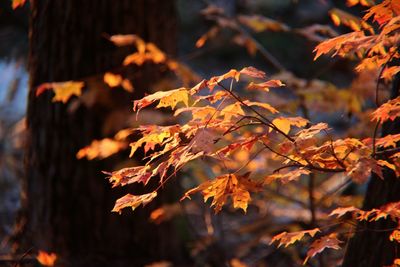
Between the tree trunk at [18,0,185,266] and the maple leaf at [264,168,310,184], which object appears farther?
the tree trunk at [18,0,185,266]

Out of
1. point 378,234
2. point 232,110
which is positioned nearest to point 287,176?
point 232,110

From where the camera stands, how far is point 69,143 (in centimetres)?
349

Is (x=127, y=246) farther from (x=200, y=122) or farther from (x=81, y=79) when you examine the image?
(x=200, y=122)

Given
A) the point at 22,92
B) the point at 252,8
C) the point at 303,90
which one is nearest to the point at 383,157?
the point at 303,90

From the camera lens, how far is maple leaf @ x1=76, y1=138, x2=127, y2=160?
11.0 ft

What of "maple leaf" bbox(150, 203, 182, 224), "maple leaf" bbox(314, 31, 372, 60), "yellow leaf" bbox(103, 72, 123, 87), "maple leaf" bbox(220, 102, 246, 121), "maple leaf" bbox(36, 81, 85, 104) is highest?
"maple leaf" bbox(314, 31, 372, 60)

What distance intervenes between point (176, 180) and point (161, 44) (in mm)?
918

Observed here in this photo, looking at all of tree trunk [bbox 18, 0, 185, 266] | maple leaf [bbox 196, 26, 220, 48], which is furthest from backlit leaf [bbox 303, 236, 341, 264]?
maple leaf [bbox 196, 26, 220, 48]

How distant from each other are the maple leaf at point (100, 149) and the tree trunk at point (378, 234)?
5.12 feet

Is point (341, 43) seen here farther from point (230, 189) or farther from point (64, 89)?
point (64, 89)

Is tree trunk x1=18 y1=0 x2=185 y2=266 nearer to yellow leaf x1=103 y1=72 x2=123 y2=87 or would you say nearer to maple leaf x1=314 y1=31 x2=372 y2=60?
yellow leaf x1=103 y1=72 x2=123 y2=87

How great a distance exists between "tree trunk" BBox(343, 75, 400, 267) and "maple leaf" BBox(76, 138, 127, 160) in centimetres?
156

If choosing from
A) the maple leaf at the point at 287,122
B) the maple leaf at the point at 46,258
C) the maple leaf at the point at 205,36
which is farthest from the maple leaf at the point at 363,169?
the maple leaf at the point at 205,36

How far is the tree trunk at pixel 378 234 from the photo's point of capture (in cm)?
237
